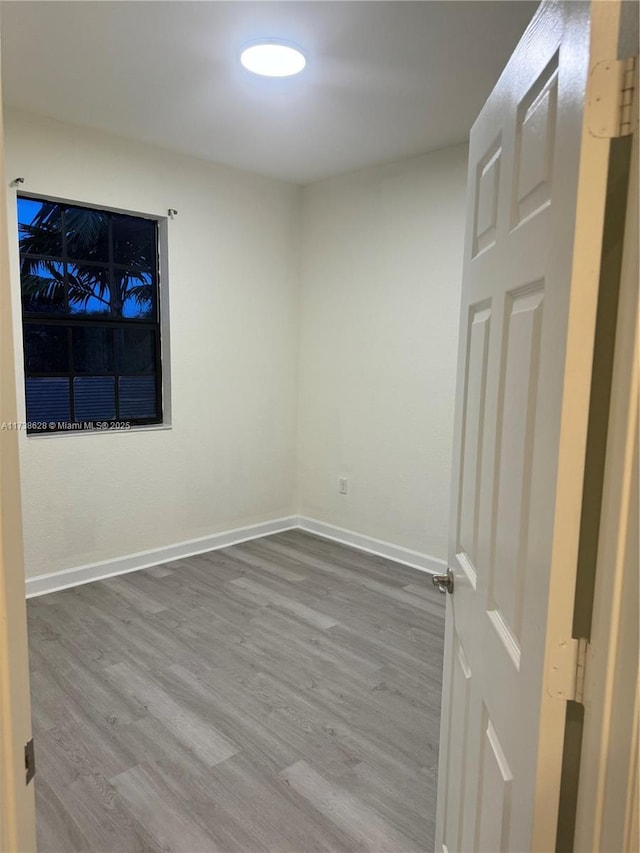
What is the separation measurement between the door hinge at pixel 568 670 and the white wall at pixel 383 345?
306 centimetres

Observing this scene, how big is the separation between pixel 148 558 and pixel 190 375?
1280 millimetres

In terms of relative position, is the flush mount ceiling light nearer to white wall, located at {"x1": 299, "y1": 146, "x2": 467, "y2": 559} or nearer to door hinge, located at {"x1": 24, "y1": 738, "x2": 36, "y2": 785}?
white wall, located at {"x1": 299, "y1": 146, "x2": 467, "y2": 559}

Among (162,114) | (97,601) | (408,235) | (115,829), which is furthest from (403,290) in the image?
(115,829)

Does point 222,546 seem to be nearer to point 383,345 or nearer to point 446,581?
point 383,345

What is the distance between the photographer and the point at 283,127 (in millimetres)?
3365

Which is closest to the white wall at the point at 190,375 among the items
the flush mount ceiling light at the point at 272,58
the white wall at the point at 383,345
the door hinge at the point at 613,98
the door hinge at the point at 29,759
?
the white wall at the point at 383,345

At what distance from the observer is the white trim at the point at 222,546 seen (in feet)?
11.7

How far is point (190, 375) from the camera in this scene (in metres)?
4.11

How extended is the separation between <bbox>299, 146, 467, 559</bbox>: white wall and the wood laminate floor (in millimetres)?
682

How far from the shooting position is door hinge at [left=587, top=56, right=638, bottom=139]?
2.27 feet

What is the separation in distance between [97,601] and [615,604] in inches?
128

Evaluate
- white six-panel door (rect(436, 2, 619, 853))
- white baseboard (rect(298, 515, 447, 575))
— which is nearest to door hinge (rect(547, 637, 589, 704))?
white six-panel door (rect(436, 2, 619, 853))

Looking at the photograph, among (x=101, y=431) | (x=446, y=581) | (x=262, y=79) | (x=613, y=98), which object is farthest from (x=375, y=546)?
(x=613, y=98)

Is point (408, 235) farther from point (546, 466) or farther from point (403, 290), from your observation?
point (546, 466)
